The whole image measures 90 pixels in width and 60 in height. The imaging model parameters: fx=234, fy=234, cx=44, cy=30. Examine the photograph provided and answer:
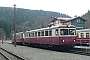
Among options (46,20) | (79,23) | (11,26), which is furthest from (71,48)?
(11,26)

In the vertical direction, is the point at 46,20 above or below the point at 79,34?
above

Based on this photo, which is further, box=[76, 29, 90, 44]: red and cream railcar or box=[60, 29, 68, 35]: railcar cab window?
box=[76, 29, 90, 44]: red and cream railcar

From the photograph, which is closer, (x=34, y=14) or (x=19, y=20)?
(x=19, y=20)

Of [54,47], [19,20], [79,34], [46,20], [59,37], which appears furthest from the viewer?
[19,20]

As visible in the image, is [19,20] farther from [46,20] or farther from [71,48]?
[71,48]

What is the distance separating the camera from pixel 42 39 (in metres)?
30.8

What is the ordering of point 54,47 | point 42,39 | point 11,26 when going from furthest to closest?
point 11,26, point 42,39, point 54,47

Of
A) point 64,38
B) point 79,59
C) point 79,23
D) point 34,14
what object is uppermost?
point 34,14

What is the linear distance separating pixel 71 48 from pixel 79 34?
44.9 ft

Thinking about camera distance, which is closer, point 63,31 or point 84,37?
point 63,31

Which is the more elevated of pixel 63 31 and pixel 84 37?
pixel 63 31

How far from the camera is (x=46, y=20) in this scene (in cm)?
9962

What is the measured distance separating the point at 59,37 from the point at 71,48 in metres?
2.16

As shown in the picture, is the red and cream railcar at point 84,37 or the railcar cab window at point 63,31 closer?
the railcar cab window at point 63,31
